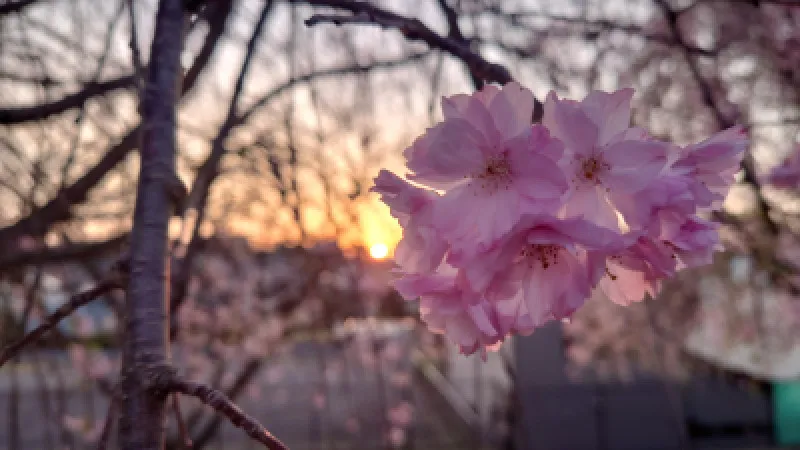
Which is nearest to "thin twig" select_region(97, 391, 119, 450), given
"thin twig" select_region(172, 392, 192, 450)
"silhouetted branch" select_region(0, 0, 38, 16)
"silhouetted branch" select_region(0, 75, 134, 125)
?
"thin twig" select_region(172, 392, 192, 450)

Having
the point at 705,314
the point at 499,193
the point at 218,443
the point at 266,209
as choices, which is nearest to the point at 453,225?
the point at 499,193

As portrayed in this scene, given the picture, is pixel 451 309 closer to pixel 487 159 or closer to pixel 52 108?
pixel 487 159

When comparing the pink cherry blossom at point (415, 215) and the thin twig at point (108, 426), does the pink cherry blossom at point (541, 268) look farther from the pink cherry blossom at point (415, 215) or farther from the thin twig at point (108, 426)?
the thin twig at point (108, 426)

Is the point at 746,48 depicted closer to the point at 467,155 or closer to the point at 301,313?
the point at 301,313

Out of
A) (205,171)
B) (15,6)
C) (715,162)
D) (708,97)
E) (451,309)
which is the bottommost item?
(451,309)

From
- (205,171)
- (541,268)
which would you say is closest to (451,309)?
(541,268)
